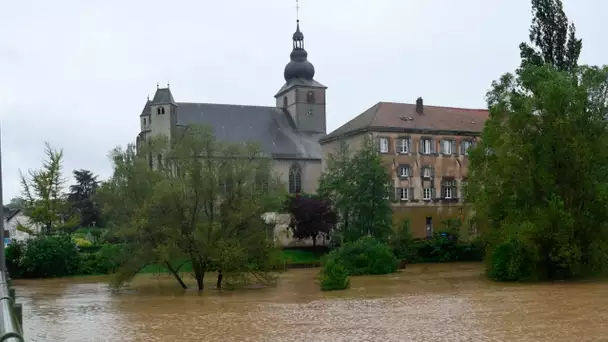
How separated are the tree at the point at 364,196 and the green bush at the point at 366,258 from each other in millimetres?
6346

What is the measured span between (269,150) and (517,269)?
156 ft

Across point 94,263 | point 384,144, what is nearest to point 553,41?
point 384,144

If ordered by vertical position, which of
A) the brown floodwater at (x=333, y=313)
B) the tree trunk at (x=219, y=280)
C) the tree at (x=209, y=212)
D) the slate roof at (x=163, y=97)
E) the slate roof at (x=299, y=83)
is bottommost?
the brown floodwater at (x=333, y=313)

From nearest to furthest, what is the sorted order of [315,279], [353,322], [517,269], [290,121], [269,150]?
[353,322]
[517,269]
[315,279]
[269,150]
[290,121]

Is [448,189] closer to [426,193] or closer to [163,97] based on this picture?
[426,193]

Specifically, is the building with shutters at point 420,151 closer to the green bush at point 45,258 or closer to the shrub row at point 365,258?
the shrub row at point 365,258

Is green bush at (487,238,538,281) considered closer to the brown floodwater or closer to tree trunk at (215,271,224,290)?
the brown floodwater

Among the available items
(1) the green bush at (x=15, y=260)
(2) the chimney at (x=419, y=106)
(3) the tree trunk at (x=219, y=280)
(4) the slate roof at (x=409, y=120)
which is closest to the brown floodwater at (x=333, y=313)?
(3) the tree trunk at (x=219, y=280)

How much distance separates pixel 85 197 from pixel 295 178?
31338 millimetres

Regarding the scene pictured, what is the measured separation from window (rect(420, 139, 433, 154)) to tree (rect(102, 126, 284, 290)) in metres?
33.1

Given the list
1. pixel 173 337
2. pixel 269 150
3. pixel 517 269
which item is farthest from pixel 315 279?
pixel 269 150

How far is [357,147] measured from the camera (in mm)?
68688

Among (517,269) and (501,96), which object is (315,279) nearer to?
(517,269)

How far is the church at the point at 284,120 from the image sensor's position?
81.8 m
